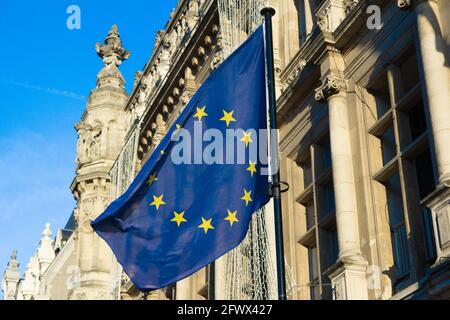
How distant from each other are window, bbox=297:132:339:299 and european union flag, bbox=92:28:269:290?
4331 mm

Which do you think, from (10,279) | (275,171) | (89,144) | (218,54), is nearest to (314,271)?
(275,171)

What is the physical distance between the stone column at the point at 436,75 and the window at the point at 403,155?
1260 millimetres

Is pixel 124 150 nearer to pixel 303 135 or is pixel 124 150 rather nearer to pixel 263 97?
pixel 303 135

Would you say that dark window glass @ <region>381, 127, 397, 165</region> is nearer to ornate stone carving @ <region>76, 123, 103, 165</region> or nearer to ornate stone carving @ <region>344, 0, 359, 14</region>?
ornate stone carving @ <region>344, 0, 359, 14</region>

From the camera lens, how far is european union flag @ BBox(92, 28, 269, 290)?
14047 millimetres

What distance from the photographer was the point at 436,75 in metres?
15.0

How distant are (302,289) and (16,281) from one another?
7853 centimetres

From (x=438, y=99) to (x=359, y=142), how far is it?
3643 millimetres

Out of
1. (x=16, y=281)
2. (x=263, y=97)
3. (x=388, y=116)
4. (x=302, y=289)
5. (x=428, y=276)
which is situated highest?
(x=16, y=281)

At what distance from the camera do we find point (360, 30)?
19047 millimetres

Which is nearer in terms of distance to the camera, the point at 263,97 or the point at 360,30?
the point at 263,97

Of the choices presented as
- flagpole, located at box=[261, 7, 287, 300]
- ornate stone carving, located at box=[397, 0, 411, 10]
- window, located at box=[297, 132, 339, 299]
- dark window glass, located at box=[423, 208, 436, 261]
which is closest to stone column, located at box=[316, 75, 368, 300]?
window, located at box=[297, 132, 339, 299]

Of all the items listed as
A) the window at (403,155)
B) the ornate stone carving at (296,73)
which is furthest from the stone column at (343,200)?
the ornate stone carving at (296,73)

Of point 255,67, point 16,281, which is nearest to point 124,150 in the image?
point 255,67
